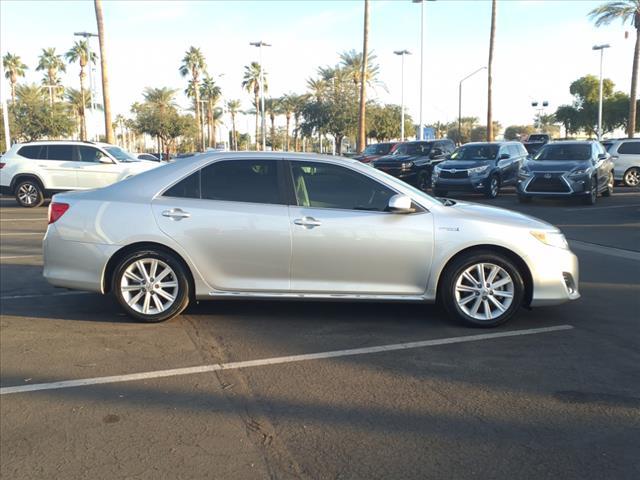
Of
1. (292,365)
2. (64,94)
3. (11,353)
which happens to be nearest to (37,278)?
(11,353)

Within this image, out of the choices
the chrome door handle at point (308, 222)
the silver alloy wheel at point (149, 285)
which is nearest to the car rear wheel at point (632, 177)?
the chrome door handle at point (308, 222)

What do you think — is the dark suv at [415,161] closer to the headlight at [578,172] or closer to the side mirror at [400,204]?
the headlight at [578,172]

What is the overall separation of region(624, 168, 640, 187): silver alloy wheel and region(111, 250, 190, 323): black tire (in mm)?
20071

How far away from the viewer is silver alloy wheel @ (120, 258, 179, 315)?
18.7 ft

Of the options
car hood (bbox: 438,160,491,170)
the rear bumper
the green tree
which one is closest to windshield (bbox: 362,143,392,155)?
car hood (bbox: 438,160,491,170)

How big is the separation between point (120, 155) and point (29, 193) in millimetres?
2815

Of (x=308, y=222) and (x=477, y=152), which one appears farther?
(x=477, y=152)

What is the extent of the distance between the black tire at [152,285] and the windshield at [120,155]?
1276 cm

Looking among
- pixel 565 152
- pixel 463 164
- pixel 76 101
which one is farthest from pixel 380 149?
pixel 76 101

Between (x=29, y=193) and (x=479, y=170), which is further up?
(x=479, y=170)

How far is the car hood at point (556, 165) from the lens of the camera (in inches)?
627

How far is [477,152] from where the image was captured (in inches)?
767

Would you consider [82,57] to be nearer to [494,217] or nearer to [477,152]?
[477,152]

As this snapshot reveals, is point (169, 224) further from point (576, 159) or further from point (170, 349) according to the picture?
point (576, 159)
